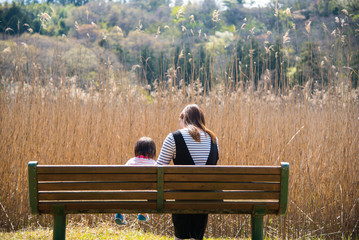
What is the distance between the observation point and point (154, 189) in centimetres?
235

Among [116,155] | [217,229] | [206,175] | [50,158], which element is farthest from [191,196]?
[50,158]

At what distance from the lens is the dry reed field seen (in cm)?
386

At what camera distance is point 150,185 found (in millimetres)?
2342

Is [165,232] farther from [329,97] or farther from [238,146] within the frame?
[329,97]

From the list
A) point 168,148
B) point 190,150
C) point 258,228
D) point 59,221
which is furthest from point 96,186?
point 258,228

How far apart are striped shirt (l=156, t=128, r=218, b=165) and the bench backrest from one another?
27 centimetres

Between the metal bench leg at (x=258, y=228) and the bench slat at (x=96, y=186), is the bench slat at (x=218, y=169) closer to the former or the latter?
the bench slat at (x=96, y=186)

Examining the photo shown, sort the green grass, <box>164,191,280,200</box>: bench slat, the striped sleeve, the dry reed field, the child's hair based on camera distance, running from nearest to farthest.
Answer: <box>164,191,280,200</box>: bench slat
the striped sleeve
the child's hair
the green grass
the dry reed field

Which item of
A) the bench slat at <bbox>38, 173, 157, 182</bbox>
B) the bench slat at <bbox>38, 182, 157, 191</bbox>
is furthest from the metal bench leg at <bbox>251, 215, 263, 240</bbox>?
the bench slat at <bbox>38, 173, 157, 182</bbox>

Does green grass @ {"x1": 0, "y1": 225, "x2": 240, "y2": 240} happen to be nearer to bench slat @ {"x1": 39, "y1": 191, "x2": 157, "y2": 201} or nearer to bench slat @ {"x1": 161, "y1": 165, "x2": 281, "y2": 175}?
bench slat @ {"x1": 39, "y1": 191, "x2": 157, "y2": 201}

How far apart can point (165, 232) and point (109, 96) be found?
1.59 m

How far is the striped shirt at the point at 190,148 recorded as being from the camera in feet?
8.52

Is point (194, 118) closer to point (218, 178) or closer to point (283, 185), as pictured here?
point (218, 178)

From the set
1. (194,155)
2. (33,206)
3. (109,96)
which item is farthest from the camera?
(109,96)
